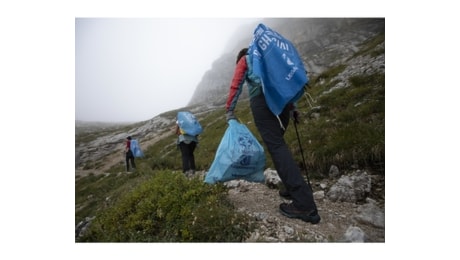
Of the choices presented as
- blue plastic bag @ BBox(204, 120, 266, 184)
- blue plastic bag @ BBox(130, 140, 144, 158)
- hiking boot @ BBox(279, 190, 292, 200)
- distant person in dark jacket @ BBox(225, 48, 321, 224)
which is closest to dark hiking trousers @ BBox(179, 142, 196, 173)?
blue plastic bag @ BBox(130, 140, 144, 158)

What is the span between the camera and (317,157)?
422 cm

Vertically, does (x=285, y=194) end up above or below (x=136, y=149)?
below

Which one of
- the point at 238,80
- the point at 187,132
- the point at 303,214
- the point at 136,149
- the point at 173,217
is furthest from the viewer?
the point at 136,149

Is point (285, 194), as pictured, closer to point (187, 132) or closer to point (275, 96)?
point (275, 96)

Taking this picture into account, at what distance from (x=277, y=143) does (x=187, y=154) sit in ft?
10.6

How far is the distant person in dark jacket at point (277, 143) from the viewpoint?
282 cm

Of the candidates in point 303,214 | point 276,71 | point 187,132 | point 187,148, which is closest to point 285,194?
point 303,214

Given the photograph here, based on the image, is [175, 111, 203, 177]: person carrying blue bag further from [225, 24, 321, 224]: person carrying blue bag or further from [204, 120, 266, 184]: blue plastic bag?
[225, 24, 321, 224]: person carrying blue bag

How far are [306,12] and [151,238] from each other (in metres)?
3.49

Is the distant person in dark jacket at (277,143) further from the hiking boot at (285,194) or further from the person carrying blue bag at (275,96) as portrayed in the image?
the hiking boot at (285,194)

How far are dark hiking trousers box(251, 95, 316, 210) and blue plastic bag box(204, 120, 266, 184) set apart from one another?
0.84 ft

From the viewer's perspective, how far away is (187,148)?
5.79 meters
